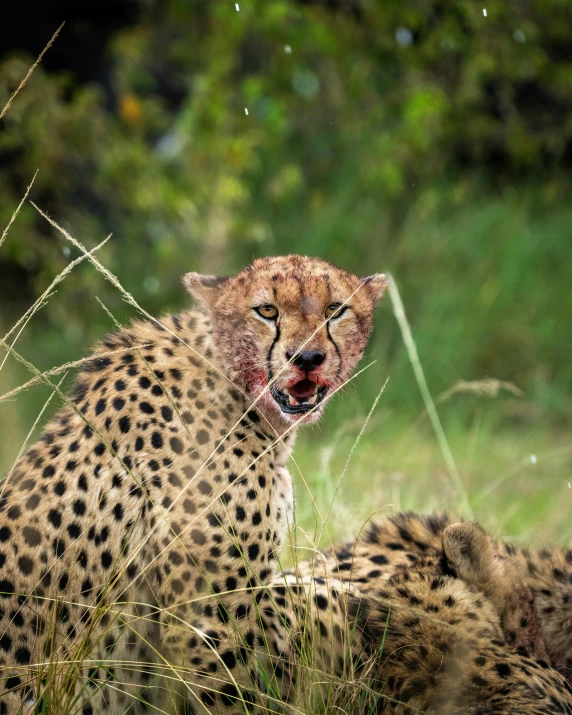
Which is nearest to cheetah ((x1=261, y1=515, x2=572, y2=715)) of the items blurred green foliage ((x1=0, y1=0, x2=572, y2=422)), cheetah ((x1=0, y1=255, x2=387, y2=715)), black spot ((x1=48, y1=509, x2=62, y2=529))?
cheetah ((x1=0, y1=255, x2=387, y2=715))

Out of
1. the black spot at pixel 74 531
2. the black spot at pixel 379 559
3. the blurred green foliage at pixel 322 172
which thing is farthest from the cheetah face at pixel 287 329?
the blurred green foliage at pixel 322 172

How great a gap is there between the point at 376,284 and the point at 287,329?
0.48 metres

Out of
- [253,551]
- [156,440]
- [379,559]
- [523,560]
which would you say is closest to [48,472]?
[156,440]

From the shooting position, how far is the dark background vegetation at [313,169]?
7684 millimetres

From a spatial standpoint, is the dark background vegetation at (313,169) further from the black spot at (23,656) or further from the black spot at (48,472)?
the black spot at (23,656)

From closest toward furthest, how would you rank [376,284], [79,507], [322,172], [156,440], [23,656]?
1. [23,656]
2. [79,507]
3. [156,440]
4. [376,284]
5. [322,172]

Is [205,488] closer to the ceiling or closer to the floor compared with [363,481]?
closer to the floor

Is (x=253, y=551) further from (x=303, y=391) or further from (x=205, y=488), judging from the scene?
(x=303, y=391)

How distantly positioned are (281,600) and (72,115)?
5227 millimetres

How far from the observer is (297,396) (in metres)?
2.93

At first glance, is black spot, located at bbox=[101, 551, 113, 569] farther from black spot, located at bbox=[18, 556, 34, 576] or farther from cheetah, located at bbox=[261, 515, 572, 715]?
cheetah, located at bbox=[261, 515, 572, 715]

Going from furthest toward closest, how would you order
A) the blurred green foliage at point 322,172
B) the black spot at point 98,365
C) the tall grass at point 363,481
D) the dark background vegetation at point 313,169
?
1. the blurred green foliage at point 322,172
2. the dark background vegetation at point 313,169
3. the black spot at point 98,365
4. the tall grass at point 363,481

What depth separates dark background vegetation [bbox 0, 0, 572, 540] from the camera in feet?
25.2

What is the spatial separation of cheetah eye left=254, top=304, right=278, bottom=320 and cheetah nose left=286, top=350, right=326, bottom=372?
5.5 inches
